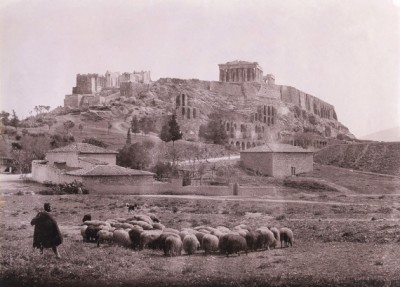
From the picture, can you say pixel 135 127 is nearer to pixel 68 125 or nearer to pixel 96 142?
pixel 68 125

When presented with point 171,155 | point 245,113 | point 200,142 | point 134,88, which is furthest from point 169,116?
point 134,88

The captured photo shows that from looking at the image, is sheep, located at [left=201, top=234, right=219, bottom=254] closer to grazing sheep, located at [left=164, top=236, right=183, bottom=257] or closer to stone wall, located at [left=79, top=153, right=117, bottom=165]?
grazing sheep, located at [left=164, top=236, right=183, bottom=257]

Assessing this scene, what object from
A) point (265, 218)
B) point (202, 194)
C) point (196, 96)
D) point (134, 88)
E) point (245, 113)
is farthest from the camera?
point (134, 88)

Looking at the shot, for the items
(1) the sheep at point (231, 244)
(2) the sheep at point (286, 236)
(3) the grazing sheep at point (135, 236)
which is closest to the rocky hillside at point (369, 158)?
(2) the sheep at point (286, 236)

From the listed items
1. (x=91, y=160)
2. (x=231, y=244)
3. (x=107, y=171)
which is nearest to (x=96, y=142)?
(x=91, y=160)

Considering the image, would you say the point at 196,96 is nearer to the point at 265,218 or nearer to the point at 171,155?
the point at 171,155

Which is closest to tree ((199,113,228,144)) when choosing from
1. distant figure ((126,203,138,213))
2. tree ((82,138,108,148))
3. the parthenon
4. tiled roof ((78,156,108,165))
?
the parthenon
